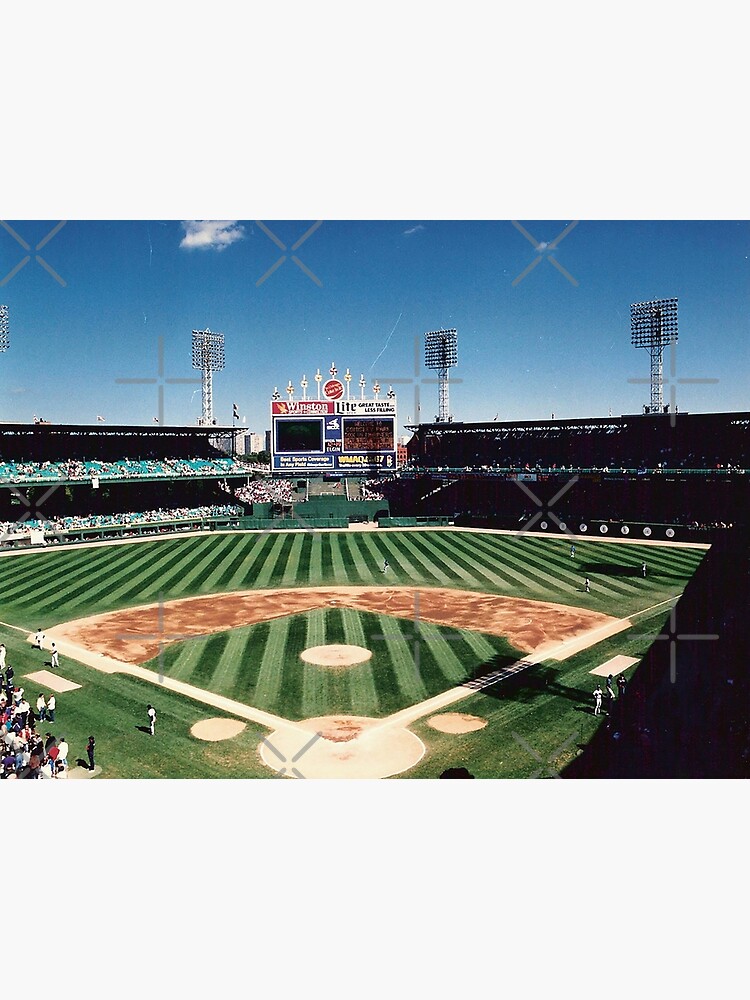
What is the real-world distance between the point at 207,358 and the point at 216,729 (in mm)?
52824

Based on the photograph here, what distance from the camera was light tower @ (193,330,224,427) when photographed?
198 ft

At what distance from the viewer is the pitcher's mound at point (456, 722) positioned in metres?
13.7

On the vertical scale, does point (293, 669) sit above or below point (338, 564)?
below

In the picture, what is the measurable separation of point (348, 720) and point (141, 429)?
139ft

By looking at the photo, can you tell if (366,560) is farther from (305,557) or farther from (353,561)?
(305,557)

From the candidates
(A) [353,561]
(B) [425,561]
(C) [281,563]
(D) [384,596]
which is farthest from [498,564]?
(C) [281,563]

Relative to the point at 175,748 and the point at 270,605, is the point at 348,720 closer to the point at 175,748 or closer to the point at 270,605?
the point at 175,748

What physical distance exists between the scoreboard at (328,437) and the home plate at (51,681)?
110 ft

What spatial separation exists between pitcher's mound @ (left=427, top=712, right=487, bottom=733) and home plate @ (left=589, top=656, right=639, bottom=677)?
15.0ft

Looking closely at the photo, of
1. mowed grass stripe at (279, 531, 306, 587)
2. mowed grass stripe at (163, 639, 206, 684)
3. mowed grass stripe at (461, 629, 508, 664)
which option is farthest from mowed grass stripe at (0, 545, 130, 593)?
mowed grass stripe at (461, 629, 508, 664)

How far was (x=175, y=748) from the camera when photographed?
12.9 m

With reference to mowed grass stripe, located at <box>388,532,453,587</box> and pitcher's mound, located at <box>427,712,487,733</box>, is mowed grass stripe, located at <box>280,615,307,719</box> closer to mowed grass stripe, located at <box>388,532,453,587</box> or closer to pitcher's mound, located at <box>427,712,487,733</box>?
pitcher's mound, located at <box>427,712,487,733</box>

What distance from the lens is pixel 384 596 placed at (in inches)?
1034

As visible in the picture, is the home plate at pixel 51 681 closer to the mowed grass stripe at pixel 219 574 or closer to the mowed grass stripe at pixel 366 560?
the mowed grass stripe at pixel 219 574
